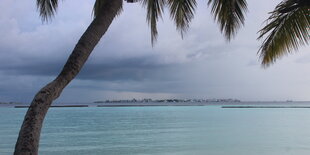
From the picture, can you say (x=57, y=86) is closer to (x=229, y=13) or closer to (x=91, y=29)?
(x=91, y=29)

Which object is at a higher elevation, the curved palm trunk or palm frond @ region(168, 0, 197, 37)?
palm frond @ region(168, 0, 197, 37)

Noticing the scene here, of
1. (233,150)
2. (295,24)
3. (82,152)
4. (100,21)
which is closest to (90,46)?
(100,21)

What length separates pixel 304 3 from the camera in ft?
14.5

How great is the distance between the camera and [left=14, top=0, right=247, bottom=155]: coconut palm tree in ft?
9.45

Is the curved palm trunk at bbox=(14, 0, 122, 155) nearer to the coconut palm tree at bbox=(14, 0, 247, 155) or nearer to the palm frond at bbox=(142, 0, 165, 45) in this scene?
the coconut palm tree at bbox=(14, 0, 247, 155)

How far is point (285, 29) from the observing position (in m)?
5.43

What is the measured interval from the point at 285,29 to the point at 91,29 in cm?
345

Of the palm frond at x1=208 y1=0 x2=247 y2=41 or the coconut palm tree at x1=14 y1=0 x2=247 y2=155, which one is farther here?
the palm frond at x1=208 y1=0 x2=247 y2=41

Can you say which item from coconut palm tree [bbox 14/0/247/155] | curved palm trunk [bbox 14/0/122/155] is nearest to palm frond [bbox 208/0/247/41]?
coconut palm tree [bbox 14/0/247/155]

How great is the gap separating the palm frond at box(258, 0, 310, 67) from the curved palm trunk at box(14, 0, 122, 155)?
2.69 meters

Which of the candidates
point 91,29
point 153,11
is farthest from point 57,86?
point 153,11

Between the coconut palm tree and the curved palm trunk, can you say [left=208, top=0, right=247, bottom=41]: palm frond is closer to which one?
the coconut palm tree

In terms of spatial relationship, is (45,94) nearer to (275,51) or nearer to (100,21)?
(100,21)

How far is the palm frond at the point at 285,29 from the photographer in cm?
501
